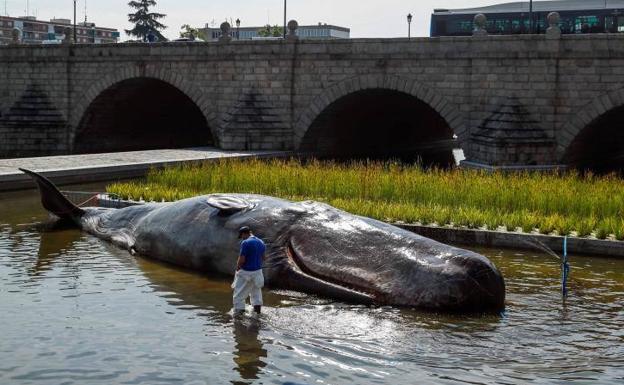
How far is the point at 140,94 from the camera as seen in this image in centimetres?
4453

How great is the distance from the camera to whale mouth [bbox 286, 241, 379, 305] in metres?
12.4

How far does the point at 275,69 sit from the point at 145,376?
28514mm

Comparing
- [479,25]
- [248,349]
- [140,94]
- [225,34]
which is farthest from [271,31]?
[248,349]

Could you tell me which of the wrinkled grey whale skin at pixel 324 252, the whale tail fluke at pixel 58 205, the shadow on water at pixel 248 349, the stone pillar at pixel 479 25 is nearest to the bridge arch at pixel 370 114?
the stone pillar at pixel 479 25

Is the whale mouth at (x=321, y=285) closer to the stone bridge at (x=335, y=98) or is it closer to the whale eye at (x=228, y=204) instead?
the whale eye at (x=228, y=204)

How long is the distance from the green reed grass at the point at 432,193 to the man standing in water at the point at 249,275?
708cm

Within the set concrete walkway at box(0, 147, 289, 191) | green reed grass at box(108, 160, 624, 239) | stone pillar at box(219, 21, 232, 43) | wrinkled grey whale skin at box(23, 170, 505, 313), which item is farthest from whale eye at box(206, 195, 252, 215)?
stone pillar at box(219, 21, 232, 43)

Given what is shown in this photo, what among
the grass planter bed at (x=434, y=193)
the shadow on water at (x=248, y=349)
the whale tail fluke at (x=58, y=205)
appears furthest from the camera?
the whale tail fluke at (x=58, y=205)

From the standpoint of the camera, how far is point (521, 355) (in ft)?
34.1

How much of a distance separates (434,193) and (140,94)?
26581 millimetres

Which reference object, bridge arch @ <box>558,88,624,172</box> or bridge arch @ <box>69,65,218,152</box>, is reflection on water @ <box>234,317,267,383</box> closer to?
bridge arch @ <box>558,88,624,172</box>

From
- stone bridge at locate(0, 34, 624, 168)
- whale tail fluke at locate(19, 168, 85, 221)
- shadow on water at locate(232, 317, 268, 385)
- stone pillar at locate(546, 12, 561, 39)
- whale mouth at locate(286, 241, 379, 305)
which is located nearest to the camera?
shadow on water at locate(232, 317, 268, 385)

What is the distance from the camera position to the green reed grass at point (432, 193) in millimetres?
18328

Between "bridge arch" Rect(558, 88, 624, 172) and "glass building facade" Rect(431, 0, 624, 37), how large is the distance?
464 centimetres
